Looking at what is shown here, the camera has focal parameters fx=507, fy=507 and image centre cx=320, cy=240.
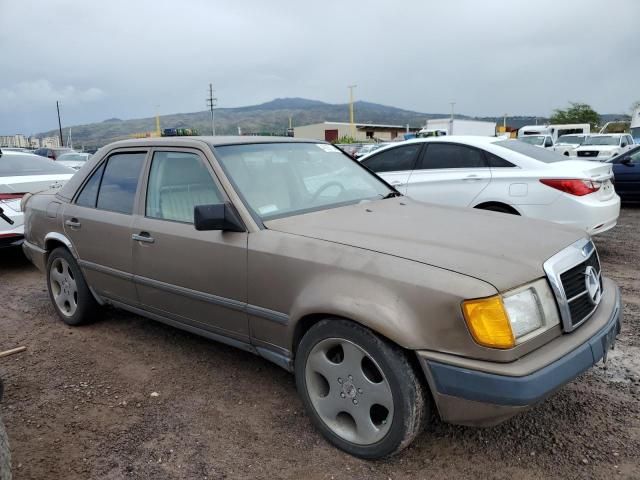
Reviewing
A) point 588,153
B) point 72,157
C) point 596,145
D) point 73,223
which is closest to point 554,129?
point 596,145

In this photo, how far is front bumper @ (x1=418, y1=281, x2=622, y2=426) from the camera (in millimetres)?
2025

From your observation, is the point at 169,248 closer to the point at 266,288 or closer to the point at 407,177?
the point at 266,288

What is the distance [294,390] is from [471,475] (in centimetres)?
120

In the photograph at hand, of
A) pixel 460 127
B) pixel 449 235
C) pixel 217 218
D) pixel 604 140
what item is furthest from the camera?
pixel 460 127

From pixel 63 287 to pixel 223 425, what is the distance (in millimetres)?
2373

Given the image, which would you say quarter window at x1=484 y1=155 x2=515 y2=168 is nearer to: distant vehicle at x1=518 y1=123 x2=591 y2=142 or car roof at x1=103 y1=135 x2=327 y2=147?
car roof at x1=103 y1=135 x2=327 y2=147

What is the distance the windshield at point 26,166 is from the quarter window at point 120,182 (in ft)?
10.5

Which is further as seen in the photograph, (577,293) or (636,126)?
(636,126)

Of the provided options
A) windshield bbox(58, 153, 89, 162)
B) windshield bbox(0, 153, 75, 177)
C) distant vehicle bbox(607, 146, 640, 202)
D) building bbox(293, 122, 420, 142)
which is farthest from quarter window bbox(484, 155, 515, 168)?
building bbox(293, 122, 420, 142)

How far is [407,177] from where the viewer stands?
6.45 m

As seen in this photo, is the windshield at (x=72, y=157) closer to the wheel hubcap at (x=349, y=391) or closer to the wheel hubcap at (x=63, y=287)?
the wheel hubcap at (x=63, y=287)

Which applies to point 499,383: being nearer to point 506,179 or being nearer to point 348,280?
point 348,280

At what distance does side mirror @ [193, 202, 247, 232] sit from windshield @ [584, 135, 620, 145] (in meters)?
21.2

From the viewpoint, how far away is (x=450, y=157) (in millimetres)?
6184
